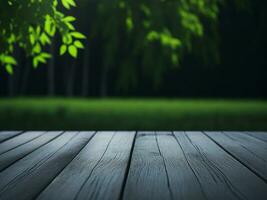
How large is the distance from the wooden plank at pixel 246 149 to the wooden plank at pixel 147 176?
467mm

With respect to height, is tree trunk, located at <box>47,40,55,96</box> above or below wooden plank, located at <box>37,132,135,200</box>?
above

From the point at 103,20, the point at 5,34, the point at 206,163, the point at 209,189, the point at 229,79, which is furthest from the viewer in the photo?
the point at 229,79

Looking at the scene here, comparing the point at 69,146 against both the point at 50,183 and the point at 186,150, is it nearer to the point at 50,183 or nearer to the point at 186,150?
the point at 186,150

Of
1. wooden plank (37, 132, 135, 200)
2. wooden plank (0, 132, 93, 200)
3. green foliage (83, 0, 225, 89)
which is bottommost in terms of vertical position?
wooden plank (0, 132, 93, 200)

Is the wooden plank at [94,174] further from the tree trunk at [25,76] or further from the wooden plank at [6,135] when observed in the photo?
the tree trunk at [25,76]

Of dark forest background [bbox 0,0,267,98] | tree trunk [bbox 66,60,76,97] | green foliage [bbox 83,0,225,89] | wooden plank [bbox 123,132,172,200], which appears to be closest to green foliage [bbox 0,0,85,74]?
wooden plank [bbox 123,132,172,200]

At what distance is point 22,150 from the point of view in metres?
3.08

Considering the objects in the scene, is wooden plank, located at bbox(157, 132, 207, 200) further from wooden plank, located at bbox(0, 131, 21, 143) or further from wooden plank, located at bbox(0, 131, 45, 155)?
wooden plank, located at bbox(0, 131, 21, 143)

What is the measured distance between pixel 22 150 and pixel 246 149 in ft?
4.80

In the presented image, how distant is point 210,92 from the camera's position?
23.2 m

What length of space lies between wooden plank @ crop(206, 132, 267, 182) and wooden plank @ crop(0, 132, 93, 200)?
3.24 feet

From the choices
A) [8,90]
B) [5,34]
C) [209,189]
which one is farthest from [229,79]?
[209,189]

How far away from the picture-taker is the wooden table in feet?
6.35

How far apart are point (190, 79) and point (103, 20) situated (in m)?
13.4
